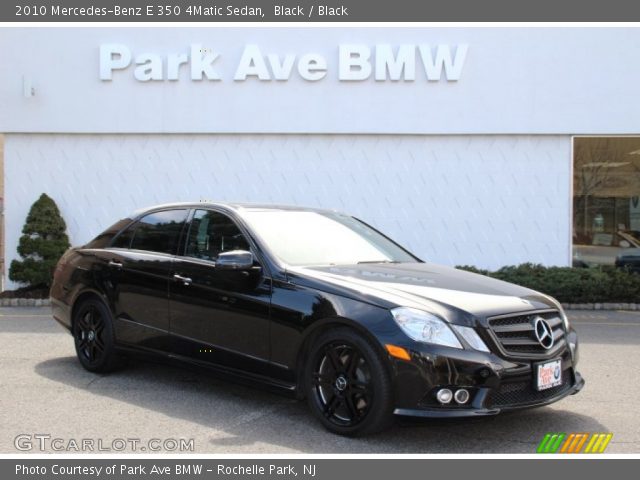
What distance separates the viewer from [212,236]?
227 inches

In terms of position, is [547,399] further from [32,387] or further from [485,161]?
[485,161]

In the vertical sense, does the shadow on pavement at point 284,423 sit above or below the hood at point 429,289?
below

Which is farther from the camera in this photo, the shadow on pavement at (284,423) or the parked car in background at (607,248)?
the parked car in background at (607,248)

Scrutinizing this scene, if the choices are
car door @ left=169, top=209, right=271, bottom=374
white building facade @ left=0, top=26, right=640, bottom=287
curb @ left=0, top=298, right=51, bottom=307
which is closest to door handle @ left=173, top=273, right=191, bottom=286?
car door @ left=169, top=209, right=271, bottom=374

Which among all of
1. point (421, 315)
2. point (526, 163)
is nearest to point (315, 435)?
point (421, 315)

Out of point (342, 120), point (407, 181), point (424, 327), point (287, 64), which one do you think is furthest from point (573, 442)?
point (287, 64)

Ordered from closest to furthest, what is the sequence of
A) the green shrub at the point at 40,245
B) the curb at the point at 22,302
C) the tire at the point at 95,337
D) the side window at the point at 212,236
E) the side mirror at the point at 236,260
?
the side mirror at the point at 236,260 < the side window at the point at 212,236 < the tire at the point at 95,337 < the curb at the point at 22,302 < the green shrub at the point at 40,245

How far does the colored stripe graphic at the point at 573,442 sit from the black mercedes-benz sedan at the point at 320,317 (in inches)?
11.7

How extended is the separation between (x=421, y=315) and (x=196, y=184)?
8.96 metres

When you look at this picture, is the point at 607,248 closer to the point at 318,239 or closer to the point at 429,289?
the point at 318,239

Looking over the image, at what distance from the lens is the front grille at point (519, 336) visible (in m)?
4.53

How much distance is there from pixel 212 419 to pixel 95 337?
1944mm

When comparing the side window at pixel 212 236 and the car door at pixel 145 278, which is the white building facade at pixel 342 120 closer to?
the car door at pixel 145 278

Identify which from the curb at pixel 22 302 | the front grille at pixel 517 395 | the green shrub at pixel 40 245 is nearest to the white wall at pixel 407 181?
the green shrub at pixel 40 245
